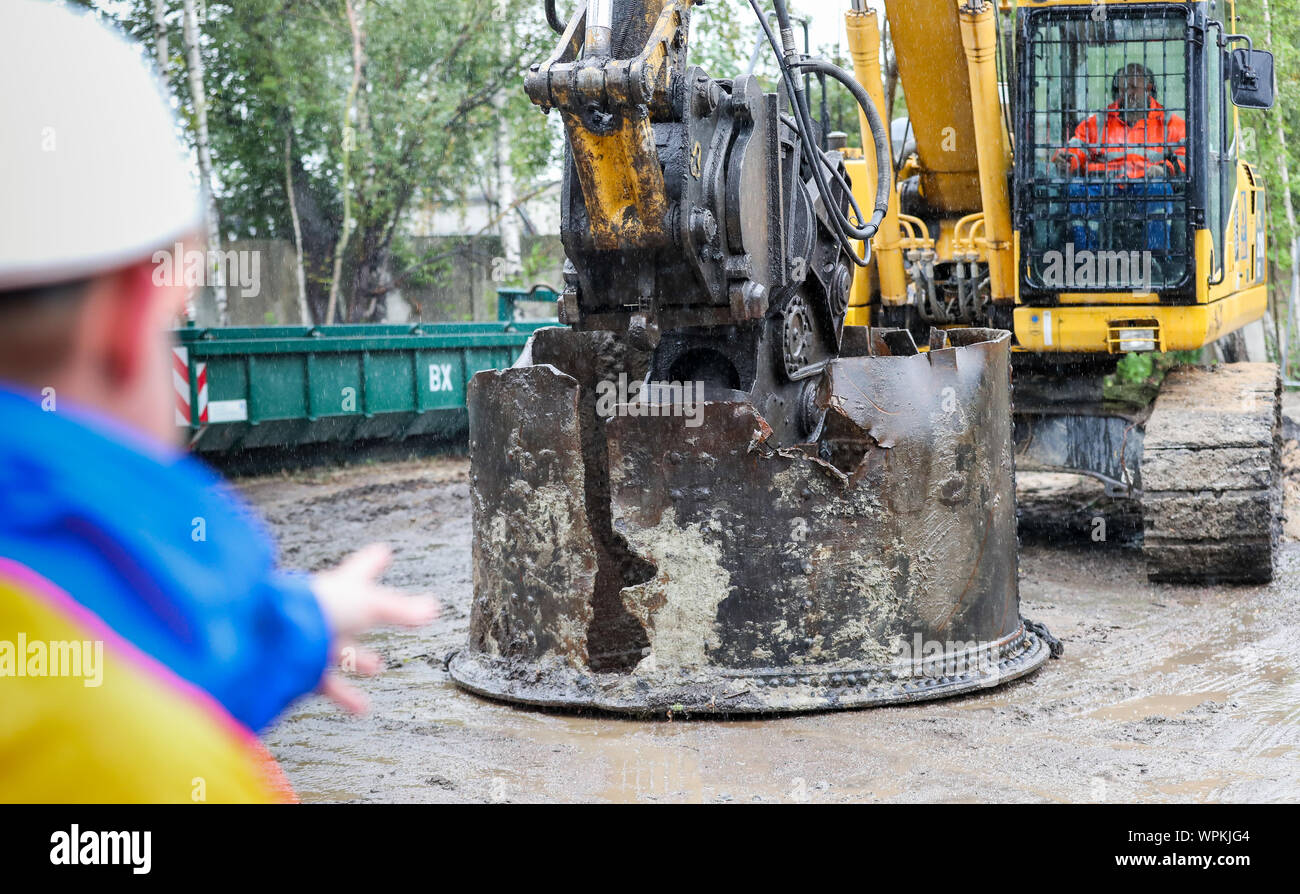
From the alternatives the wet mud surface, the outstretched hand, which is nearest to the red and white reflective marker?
the wet mud surface

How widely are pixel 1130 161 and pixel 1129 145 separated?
0.09 metres

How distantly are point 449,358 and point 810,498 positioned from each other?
8680mm

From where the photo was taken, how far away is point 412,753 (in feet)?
14.0

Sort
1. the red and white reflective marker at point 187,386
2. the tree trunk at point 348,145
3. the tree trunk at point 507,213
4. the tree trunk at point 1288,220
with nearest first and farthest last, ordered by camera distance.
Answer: the red and white reflective marker at point 187,386, the tree trunk at point 1288,220, the tree trunk at point 348,145, the tree trunk at point 507,213

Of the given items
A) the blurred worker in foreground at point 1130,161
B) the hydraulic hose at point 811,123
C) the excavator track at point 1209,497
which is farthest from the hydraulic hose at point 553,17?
the excavator track at point 1209,497

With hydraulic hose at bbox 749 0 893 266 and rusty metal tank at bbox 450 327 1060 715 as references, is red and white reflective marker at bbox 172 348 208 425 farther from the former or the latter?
hydraulic hose at bbox 749 0 893 266

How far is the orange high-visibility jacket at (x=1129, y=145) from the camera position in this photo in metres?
7.02

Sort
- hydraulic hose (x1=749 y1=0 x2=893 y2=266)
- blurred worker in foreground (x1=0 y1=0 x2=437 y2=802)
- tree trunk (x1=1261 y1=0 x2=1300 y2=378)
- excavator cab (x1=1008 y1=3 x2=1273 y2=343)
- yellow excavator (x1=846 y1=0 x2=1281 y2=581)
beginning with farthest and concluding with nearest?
tree trunk (x1=1261 y1=0 x2=1300 y2=378)
excavator cab (x1=1008 y1=3 x2=1273 y2=343)
yellow excavator (x1=846 y1=0 x2=1281 y2=581)
hydraulic hose (x1=749 y1=0 x2=893 y2=266)
blurred worker in foreground (x1=0 y1=0 x2=437 y2=802)

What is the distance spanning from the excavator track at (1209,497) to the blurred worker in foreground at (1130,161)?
41.0 inches

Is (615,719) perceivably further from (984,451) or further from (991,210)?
(991,210)

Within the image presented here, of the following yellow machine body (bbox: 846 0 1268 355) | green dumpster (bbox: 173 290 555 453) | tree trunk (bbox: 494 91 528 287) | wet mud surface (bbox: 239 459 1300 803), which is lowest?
wet mud surface (bbox: 239 459 1300 803)

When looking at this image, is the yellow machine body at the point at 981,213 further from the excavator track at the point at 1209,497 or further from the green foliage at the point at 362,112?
the green foliage at the point at 362,112

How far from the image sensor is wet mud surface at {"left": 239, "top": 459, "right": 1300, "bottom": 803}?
3.81m

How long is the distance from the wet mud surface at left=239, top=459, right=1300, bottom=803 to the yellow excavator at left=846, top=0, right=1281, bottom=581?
581 millimetres
